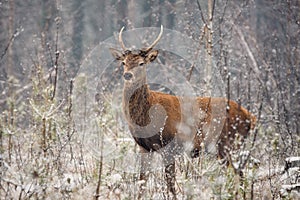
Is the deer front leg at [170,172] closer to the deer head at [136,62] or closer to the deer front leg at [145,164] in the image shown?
the deer front leg at [145,164]

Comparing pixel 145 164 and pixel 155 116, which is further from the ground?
pixel 155 116

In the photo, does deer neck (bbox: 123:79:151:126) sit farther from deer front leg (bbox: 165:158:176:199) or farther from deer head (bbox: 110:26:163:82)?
deer front leg (bbox: 165:158:176:199)

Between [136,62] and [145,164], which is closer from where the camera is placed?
[145,164]

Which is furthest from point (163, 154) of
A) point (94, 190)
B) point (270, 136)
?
point (270, 136)

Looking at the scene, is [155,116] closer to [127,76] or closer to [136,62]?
[127,76]

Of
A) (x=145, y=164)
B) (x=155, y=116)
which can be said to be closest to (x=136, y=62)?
(x=155, y=116)

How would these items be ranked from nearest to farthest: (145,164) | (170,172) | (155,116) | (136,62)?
1. (170,172)
2. (145,164)
3. (155,116)
4. (136,62)

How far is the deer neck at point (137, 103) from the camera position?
6.65 metres

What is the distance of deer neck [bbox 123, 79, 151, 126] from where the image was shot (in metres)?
6.65

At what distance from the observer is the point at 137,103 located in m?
6.75

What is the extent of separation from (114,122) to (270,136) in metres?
2.68

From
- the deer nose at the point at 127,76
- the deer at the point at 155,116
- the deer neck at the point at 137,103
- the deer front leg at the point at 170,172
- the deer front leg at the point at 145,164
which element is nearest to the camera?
the deer front leg at the point at 170,172

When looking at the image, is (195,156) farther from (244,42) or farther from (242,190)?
(244,42)

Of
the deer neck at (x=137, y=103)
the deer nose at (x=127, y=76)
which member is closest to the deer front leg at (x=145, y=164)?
the deer neck at (x=137, y=103)
